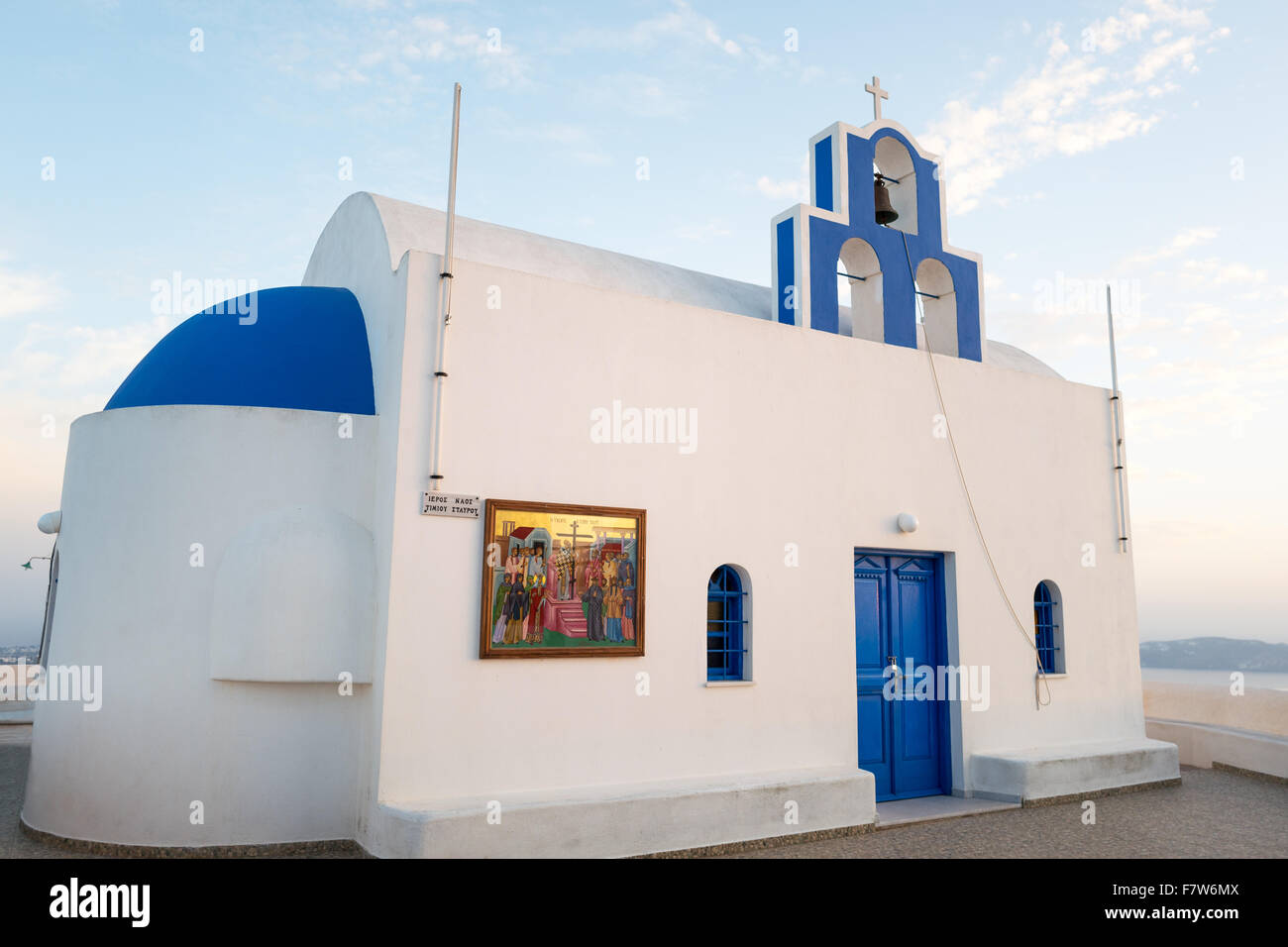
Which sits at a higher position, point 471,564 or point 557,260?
point 557,260

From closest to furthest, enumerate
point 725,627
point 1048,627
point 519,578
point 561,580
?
point 519,578
point 561,580
point 725,627
point 1048,627

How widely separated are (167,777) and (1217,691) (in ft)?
45.6

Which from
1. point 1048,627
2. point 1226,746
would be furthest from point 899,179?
point 1226,746

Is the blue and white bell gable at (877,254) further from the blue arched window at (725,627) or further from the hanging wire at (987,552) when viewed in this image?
the blue arched window at (725,627)

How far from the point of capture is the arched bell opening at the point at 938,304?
10.9 m

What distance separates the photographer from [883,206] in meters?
10.9

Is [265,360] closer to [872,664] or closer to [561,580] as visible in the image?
[561,580]

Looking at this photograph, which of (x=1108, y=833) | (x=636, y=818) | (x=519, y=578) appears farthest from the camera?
(x=1108, y=833)

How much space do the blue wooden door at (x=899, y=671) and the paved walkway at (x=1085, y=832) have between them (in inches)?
33.3

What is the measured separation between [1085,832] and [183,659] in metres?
8.02

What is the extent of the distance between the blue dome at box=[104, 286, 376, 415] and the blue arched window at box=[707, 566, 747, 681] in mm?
3586

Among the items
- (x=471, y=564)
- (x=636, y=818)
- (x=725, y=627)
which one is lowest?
(x=636, y=818)

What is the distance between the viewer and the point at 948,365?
10359 mm

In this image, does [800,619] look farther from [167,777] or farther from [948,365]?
[167,777]
